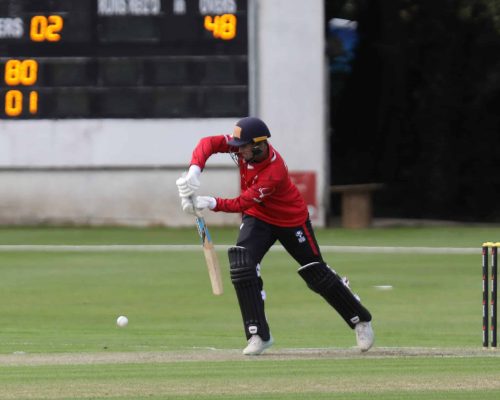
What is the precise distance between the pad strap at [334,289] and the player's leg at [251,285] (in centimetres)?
40

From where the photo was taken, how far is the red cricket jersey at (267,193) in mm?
11188

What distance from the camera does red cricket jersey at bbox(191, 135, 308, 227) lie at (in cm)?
1119

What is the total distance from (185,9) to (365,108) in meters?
7.56

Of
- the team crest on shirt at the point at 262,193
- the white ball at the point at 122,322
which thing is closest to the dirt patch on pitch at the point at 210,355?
the team crest on shirt at the point at 262,193

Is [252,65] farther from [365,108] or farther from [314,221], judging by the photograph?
[365,108]

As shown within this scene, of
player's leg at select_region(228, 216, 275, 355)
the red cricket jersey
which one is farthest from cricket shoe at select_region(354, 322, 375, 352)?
the red cricket jersey

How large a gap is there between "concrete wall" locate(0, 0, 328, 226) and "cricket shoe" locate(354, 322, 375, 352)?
16695mm

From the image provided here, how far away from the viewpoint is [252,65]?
1103 inches

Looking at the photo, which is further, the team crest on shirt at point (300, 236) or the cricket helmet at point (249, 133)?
the team crest on shirt at point (300, 236)

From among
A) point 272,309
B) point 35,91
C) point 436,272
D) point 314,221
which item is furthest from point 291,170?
point 272,309

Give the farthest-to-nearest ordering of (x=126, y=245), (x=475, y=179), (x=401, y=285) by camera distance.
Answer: (x=475, y=179)
(x=126, y=245)
(x=401, y=285)

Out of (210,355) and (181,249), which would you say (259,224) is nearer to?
(210,355)

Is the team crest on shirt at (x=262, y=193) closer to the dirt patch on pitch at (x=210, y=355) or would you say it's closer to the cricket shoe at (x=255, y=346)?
the cricket shoe at (x=255, y=346)

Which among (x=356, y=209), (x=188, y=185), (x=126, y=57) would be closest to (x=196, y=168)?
(x=188, y=185)
